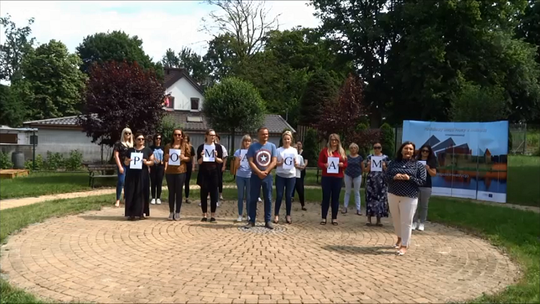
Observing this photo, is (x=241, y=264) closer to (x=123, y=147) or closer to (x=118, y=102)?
(x=123, y=147)

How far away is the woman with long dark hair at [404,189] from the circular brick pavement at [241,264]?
17.0 inches

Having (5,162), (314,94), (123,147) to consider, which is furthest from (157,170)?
(314,94)

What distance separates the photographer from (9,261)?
651 cm

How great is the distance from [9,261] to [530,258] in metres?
7.79

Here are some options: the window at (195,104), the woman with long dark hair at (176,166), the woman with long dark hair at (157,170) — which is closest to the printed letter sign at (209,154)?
the woman with long dark hair at (176,166)

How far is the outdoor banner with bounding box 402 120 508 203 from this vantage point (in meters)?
13.8

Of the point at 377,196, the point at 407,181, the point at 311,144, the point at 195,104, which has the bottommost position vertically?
the point at 377,196

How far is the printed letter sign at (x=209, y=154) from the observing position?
961 cm

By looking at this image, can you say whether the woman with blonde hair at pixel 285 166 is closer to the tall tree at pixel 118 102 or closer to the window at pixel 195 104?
the tall tree at pixel 118 102

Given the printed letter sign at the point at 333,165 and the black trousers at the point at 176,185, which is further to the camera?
the black trousers at the point at 176,185

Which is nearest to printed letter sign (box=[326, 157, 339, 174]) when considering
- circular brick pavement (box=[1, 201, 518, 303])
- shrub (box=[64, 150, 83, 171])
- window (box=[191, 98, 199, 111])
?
circular brick pavement (box=[1, 201, 518, 303])

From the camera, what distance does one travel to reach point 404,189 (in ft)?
23.9

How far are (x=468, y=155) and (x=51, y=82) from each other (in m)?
43.7

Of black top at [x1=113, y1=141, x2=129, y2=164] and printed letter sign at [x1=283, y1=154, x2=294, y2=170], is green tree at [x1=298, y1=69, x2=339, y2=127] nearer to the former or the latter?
black top at [x1=113, y1=141, x2=129, y2=164]
